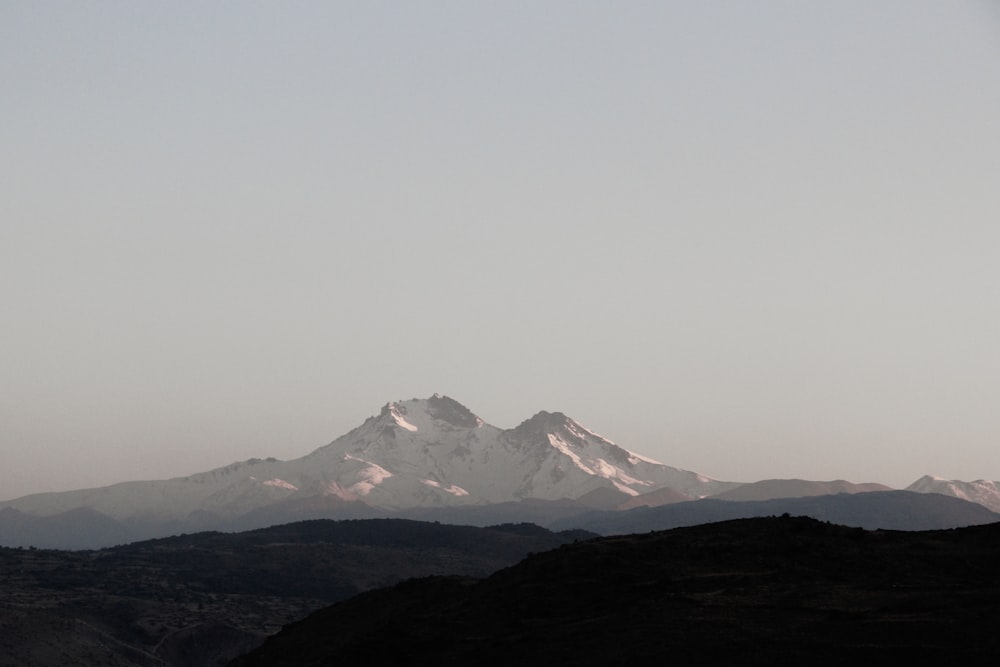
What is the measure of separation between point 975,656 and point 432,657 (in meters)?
30.0

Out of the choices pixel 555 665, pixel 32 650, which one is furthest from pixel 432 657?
pixel 32 650

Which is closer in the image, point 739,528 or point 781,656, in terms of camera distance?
point 781,656

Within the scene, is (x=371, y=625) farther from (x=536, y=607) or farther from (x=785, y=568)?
(x=785, y=568)

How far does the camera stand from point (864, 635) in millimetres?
70500

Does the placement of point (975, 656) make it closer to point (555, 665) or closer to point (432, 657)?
point (555, 665)

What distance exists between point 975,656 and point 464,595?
40734 millimetres

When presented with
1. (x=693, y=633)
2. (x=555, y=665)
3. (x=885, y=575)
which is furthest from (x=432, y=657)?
(x=885, y=575)

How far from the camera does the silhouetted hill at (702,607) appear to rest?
70438mm

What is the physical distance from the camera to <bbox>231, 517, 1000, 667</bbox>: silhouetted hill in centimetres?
7044

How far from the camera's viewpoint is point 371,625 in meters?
99.6

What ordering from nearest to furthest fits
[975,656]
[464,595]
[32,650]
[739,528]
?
[975,656] → [464,595] → [739,528] → [32,650]

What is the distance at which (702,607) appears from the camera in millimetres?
80250

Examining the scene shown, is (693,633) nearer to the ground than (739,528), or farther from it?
nearer to the ground

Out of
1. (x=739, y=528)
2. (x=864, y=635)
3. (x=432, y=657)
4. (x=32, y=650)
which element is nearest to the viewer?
(x=864, y=635)
